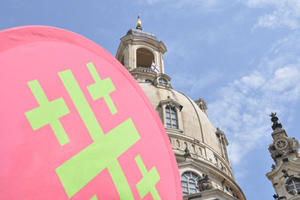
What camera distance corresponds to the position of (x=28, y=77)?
15.9 ft

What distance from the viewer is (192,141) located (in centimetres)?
3266

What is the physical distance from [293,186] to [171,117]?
566 inches

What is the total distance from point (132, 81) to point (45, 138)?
9.71 feet

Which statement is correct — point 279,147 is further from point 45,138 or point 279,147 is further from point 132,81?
point 45,138

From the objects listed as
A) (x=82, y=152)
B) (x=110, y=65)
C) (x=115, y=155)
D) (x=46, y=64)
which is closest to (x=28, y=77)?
(x=46, y=64)

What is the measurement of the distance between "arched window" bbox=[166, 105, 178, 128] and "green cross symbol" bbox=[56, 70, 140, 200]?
28.1 meters

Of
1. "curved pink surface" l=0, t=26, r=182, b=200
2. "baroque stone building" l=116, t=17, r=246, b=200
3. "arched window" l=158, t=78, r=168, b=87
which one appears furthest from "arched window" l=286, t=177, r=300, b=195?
"arched window" l=158, t=78, r=168, b=87

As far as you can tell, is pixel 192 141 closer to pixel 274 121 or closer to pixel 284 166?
pixel 274 121

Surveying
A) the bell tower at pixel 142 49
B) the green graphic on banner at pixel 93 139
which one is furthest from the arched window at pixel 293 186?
the bell tower at pixel 142 49

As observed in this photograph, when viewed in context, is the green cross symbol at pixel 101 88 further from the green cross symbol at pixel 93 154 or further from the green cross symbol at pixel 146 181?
the green cross symbol at pixel 146 181

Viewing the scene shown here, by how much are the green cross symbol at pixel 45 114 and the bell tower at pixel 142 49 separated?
147 ft

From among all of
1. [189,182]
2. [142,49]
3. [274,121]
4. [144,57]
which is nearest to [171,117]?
[189,182]

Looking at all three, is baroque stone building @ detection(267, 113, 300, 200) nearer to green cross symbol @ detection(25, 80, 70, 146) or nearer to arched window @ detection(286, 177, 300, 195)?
arched window @ detection(286, 177, 300, 195)

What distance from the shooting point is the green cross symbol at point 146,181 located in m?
5.64
